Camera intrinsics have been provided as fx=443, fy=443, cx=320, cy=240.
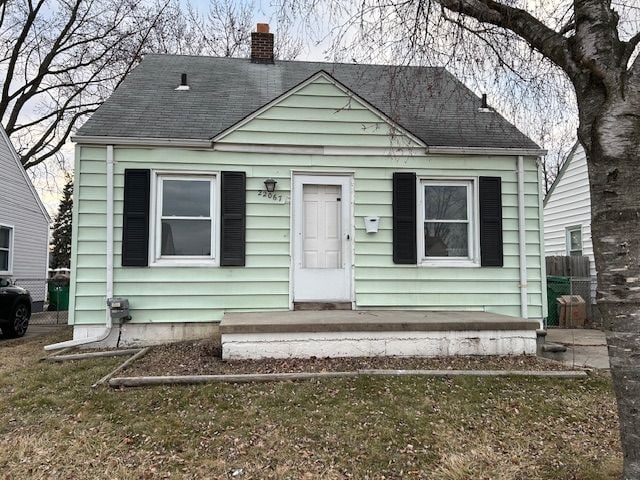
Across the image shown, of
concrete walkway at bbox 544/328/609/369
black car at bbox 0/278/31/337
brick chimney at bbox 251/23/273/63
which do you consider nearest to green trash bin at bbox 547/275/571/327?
concrete walkway at bbox 544/328/609/369

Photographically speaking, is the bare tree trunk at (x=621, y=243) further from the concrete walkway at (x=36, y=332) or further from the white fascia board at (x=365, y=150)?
the concrete walkway at (x=36, y=332)

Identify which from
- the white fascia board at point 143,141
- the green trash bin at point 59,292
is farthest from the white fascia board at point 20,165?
the white fascia board at point 143,141

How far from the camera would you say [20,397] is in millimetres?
4449

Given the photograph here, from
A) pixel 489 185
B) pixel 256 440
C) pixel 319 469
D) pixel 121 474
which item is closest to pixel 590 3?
pixel 319 469

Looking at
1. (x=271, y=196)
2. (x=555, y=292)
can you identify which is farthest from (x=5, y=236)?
(x=555, y=292)

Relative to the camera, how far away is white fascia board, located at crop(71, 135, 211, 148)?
6.42m

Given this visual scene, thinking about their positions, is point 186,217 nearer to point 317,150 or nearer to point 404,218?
point 317,150

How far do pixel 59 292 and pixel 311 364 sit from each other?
12.2m

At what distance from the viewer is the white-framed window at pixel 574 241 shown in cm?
1222

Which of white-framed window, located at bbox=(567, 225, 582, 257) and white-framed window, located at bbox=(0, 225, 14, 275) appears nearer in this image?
white-framed window, located at bbox=(567, 225, 582, 257)

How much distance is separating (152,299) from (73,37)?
55.7ft

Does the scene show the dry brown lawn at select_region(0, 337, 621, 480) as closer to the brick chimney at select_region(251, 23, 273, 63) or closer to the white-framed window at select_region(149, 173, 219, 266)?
the white-framed window at select_region(149, 173, 219, 266)

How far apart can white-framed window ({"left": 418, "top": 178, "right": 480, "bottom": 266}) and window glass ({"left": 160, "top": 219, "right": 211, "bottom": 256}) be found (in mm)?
3350

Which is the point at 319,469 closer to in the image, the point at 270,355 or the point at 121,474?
the point at 121,474
